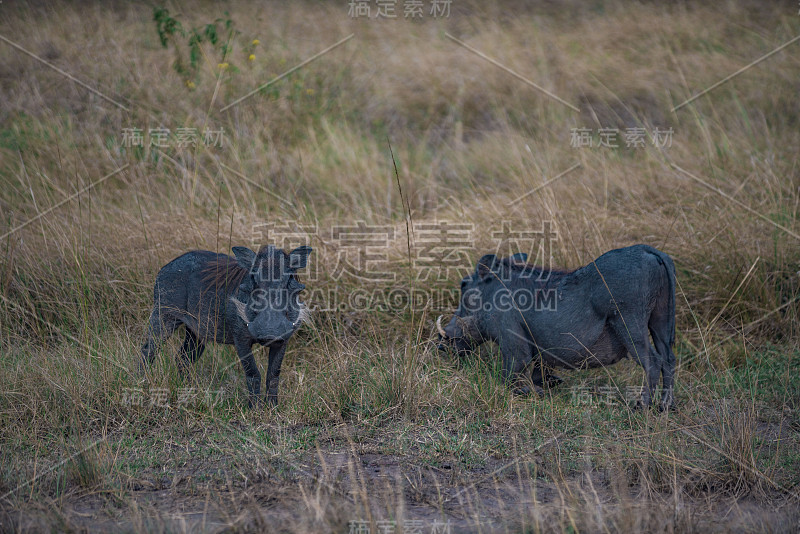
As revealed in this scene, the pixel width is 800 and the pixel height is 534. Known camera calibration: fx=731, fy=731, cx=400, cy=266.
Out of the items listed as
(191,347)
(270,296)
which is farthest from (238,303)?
(191,347)

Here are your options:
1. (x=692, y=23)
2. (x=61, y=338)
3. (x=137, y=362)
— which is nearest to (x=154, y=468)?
(x=137, y=362)

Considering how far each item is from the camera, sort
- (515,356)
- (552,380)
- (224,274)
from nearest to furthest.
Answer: (224,274)
(515,356)
(552,380)

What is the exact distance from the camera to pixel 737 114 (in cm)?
836

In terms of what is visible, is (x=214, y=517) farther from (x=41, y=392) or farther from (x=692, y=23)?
(x=692, y=23)

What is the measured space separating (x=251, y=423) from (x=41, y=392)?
4.02ft

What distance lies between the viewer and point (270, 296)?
12.4ft

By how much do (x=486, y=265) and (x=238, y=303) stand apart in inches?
→ 65.2

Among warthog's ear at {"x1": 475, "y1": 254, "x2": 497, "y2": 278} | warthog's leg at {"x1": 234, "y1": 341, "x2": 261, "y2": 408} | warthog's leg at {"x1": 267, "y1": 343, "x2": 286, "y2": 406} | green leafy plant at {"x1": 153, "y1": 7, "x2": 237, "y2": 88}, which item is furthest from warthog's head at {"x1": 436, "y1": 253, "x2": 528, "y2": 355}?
green leafy plant at {"x1": 153, "y1": 7, "x2": 237, "y2": 88}

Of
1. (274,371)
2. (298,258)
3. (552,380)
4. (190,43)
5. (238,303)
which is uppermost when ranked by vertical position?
(190,43)

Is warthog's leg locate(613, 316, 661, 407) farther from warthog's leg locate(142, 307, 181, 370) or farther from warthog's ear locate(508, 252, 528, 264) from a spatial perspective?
warthog's leg locate(142, 307, 181, 370)

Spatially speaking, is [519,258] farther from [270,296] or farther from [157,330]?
[157,330]

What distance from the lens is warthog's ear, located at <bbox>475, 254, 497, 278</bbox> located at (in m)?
4.62

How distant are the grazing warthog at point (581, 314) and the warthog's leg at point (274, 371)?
1.27 m

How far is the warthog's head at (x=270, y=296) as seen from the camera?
147 inches
